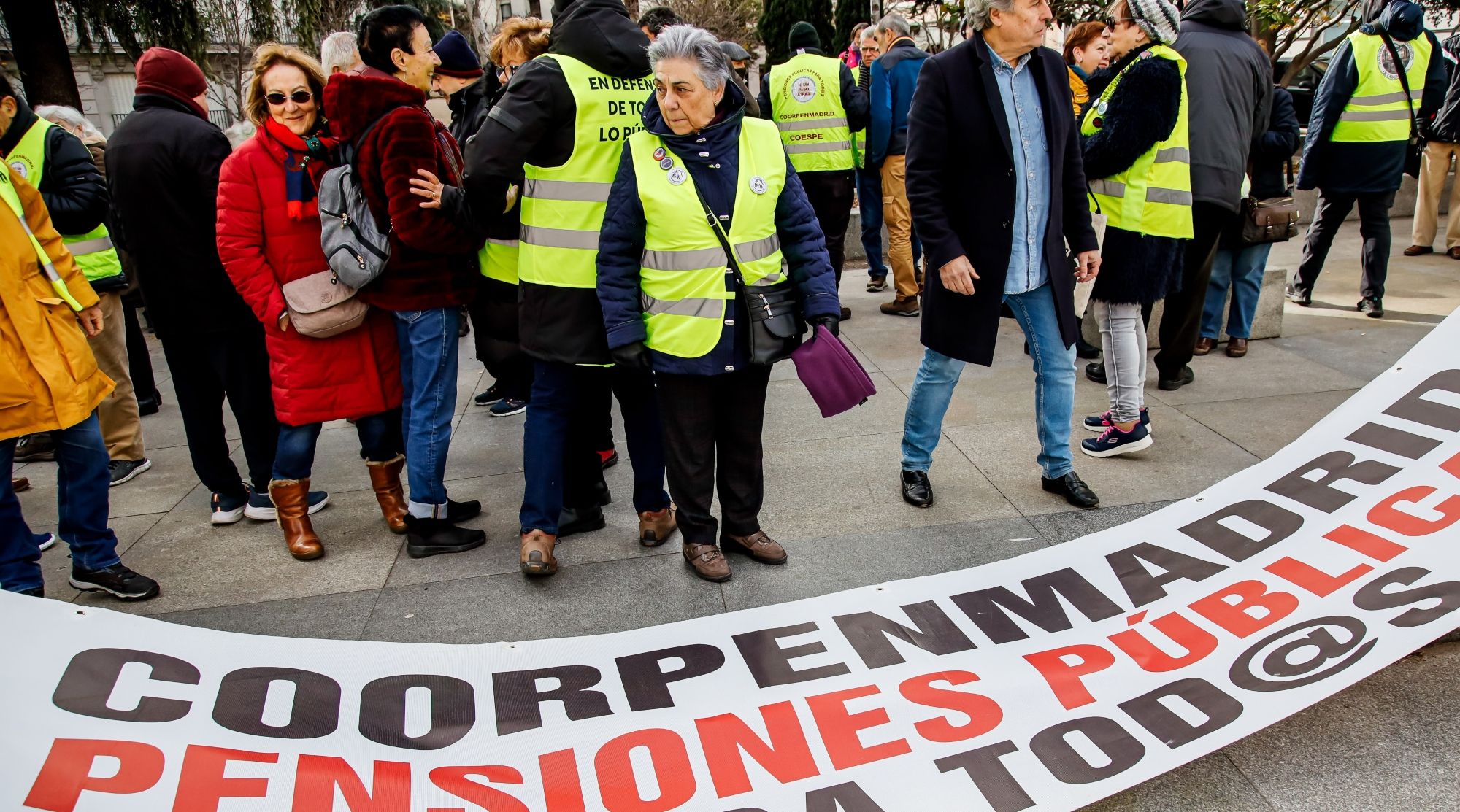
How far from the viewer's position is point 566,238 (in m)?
3.51

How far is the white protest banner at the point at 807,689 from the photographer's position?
2395 mm

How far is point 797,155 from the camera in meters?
6.74

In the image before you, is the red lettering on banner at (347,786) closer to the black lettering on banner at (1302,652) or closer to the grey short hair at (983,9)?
the black lettering on banner at (1302,652)

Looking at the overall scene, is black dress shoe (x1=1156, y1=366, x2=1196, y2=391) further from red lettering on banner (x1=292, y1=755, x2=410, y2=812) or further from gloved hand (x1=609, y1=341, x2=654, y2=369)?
red lettering on banner (x1=292, y1=755, x2=410, y2=812)

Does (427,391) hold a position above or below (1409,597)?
above

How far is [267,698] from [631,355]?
1.44 meters

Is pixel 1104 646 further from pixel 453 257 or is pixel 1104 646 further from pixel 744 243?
pixel 453 257

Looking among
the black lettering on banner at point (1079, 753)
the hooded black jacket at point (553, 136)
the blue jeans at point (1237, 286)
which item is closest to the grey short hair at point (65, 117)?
the hooded black jacket at point (553, 136)

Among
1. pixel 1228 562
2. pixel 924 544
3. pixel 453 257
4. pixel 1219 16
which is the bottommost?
pixel 924 544

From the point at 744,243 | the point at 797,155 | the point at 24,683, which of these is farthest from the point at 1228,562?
the point at 797,155

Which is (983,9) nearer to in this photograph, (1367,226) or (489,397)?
(489,397)

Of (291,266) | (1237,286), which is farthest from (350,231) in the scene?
(1237,286)

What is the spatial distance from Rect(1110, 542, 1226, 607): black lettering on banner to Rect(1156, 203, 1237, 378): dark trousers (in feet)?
6.93

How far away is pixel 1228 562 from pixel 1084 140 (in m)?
2.21
